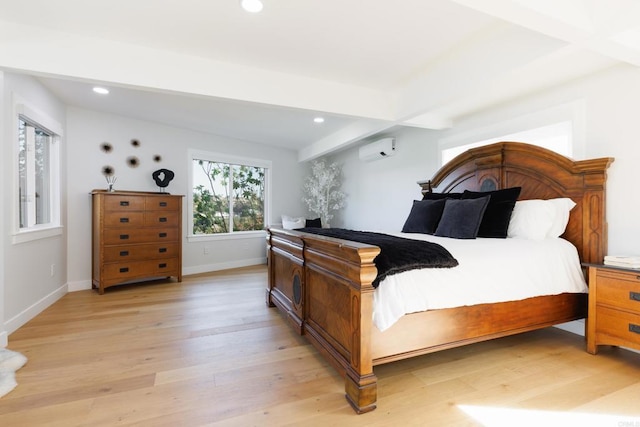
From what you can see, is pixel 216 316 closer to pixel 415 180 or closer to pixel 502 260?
pixel 502 260

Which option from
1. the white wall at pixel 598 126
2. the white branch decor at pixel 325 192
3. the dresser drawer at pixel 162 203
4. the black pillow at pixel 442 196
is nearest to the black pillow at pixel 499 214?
the black pillow at pixel 442 196

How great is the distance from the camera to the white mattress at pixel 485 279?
1.74 metres

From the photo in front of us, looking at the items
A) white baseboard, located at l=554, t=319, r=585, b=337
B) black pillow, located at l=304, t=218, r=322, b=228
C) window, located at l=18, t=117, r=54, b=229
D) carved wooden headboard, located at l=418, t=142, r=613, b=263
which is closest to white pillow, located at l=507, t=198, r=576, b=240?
carved wooden headboard, located at l=418, t=142, r=613, b=263

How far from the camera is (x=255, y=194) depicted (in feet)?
20.3

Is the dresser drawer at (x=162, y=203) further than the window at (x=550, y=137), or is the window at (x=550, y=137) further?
the dresser drawer at (x=162, y=203)

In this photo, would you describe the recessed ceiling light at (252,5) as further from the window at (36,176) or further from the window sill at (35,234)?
the window sill at (35,234)

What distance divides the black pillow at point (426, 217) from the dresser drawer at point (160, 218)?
3.31 meters

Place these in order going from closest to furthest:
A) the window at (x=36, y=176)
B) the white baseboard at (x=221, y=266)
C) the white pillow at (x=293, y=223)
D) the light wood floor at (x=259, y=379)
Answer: the light wood floor at (x=259, y=379) < the window at (x=36, y=176) < the white baseboard at (x=221, y=266) < the white pillow at (x=293, y=223)

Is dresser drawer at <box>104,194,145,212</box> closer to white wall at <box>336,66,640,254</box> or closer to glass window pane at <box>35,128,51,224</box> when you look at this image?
glass window pane at <box>35,128,51,224</box>

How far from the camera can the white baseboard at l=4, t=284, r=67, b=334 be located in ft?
8.76

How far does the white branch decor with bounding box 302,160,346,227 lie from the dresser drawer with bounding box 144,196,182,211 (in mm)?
2569

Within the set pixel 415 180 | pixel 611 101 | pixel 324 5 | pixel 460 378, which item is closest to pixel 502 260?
pixel 460 378

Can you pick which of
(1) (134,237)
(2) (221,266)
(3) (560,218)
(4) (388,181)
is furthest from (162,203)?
(3) (560,218)

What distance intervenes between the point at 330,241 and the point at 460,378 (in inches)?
48.3
